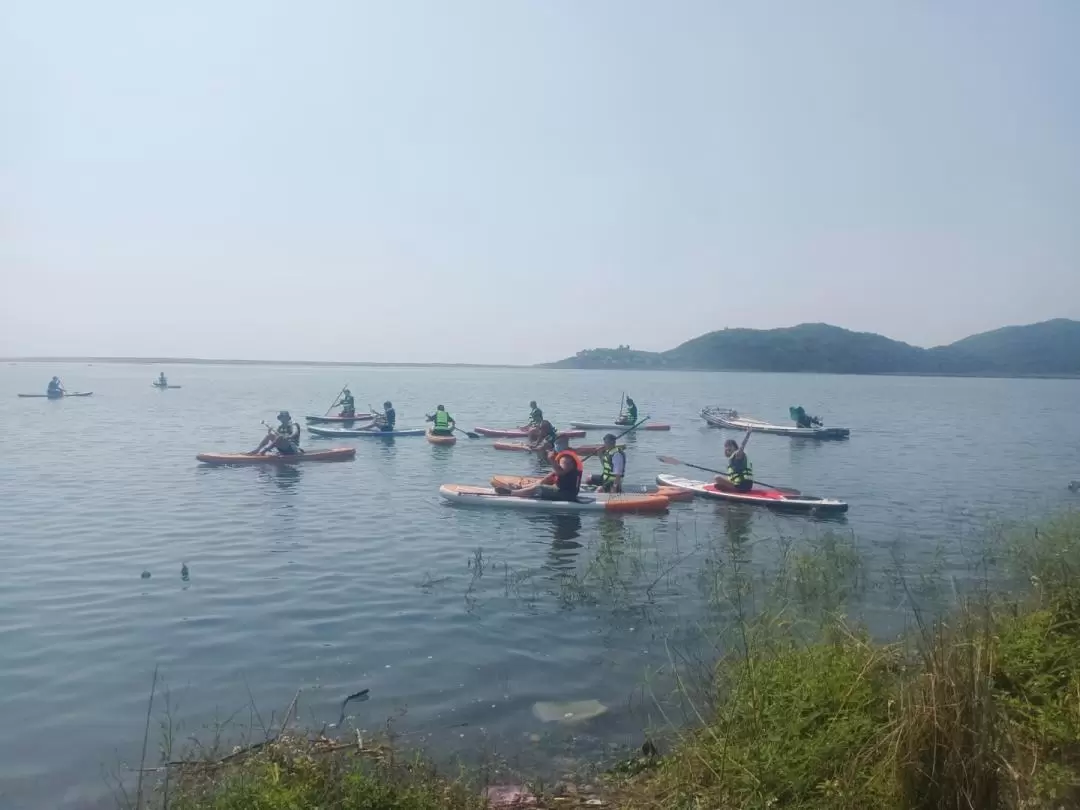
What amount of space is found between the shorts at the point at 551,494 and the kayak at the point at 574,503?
11cm

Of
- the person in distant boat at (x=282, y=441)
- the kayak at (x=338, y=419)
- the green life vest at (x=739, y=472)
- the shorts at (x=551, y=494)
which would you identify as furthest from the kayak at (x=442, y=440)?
the green life vest at (x=739, y=472)

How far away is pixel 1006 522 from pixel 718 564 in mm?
6842

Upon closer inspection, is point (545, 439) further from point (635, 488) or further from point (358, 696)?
point (358, 696)

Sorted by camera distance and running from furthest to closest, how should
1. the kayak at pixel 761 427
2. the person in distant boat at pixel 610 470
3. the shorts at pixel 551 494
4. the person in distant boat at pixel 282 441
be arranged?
the kayak at pixel 761 427, the person in distant boat at pixel 282 441, the person in distant boat at pixel 610 470, the shorts at pixel 551 494

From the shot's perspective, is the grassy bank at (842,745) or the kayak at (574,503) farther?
the kayak at (574,503)

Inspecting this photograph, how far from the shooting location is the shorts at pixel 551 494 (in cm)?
1706

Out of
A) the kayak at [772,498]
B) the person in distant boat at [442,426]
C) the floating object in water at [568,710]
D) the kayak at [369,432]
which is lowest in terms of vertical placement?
the floating object in water at [568,710]

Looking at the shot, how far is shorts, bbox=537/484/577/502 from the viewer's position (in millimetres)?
17062

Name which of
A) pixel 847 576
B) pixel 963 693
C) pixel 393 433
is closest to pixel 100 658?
pixel 963 693

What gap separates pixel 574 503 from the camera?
16906mm

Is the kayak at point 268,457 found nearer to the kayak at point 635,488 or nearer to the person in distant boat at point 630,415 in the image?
the kayak at point 635,488

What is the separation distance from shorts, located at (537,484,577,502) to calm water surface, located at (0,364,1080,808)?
0.71m

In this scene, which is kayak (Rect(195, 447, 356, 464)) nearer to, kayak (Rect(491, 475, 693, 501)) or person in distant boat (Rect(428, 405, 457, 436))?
person in distant boat (Rect(428, 405, 457, 436))

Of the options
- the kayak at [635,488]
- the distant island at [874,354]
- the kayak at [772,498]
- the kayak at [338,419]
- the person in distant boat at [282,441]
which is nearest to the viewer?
the kayak at [772,498]
